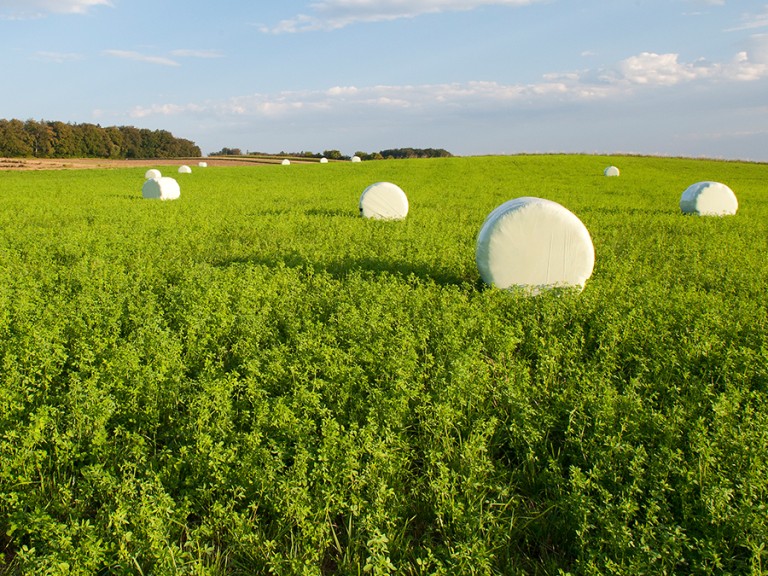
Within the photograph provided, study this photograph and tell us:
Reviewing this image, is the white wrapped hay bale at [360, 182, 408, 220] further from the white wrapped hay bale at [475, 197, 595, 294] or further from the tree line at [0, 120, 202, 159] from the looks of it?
the tree line at [0, 120, 202, 159]

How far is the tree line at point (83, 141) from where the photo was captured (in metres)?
90.2

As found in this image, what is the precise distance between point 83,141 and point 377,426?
11156 centimetres

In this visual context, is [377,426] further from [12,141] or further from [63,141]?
[63,141]

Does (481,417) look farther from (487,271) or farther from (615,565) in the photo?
(487,271)

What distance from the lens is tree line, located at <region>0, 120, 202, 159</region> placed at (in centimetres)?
9025

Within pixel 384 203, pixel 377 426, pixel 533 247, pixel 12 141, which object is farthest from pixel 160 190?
pixel 12 141

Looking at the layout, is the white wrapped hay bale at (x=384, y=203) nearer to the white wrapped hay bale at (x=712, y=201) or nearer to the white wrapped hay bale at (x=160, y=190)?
the white wrapped hay bale at (x=712, y=201)

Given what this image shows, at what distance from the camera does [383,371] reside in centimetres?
552

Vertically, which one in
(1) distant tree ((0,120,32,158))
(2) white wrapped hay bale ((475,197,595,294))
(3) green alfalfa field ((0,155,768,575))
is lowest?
(3) green alfalfa field ((0,155,768,575))

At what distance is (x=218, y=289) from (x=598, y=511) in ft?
19.9

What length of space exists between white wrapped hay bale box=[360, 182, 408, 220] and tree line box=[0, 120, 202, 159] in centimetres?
8785

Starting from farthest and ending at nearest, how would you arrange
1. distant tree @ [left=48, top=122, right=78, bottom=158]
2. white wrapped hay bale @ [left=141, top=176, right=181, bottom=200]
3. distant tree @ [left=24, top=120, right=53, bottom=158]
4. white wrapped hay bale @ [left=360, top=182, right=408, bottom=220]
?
1. distant tree @ [left=48, top=122, right=78, bottom=158]
2. distant tree @ [left=24, top=120, right=53, bottom=158]
3. white wrapped hay bale @ [left=141, top=176, right=181, bottom=200]
4. white wrapped hay bale @ [left=360, top=182, right=408, bottom=220]

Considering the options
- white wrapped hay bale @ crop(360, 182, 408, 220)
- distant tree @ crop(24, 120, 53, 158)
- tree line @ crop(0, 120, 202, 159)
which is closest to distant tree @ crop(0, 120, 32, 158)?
tree line @ crop(0, 120, 202, 159)

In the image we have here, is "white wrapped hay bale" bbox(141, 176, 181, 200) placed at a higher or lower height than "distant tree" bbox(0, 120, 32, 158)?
lower
